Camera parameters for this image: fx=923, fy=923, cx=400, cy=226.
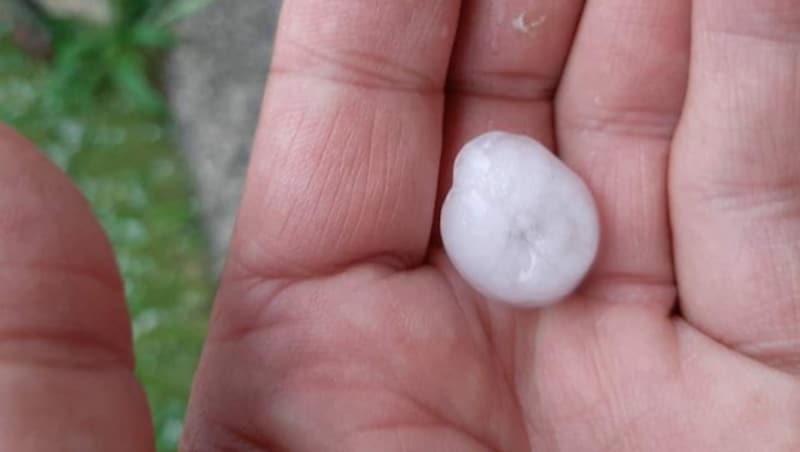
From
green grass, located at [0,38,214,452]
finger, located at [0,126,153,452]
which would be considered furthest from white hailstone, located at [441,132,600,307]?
green grass, located at [0,38,214,452]

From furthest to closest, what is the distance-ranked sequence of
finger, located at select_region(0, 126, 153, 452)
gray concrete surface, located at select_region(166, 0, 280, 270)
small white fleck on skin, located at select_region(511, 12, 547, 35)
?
gray concrete surface, located at select_region(166, 0, 280, 270) < small white fleck on skin, located at select_region(511, 12, 547, 35) < finger, located at select_region(0, 126, 153, 452)

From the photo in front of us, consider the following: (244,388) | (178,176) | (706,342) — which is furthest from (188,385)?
(706,342)

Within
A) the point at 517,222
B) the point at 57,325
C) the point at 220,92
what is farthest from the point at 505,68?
the point at 220,92

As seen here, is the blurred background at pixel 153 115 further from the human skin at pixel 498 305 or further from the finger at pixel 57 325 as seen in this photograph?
the finger at pixel 57 325

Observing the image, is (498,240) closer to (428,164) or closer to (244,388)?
(428,164)

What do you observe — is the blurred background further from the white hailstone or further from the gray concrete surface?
the white hailstone

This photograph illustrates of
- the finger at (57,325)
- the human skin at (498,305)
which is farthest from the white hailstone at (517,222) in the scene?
the finger at (57,325)

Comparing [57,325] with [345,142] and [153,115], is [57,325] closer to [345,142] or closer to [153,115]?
[345,142]
